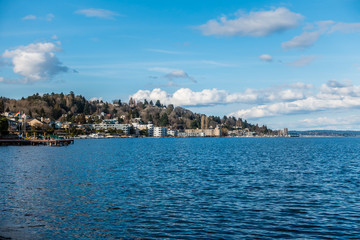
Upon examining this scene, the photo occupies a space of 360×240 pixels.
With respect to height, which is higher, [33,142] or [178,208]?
[33,142]

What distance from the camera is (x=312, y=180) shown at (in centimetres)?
4253

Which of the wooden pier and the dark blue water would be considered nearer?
the dark blue water

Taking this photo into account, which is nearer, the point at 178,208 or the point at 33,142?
the point at 178,208

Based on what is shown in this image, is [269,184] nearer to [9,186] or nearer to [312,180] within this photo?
[312,180]

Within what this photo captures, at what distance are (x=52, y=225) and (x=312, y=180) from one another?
3140cm

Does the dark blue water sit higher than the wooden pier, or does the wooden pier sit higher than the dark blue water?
the wooden pier

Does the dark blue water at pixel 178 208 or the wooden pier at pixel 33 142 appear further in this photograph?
the wooden pier at pixel 33 142

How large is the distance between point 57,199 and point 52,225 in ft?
25.9

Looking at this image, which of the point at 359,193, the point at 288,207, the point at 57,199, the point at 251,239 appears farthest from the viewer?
the point at 359,193

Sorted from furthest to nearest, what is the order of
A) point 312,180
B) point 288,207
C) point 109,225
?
point 312,180 → point 288,207 → point 109,225

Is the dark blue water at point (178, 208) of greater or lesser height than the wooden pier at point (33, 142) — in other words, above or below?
below

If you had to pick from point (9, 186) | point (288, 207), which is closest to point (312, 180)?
point (288, 207)

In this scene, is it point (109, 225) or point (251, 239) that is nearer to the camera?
point (251, 239)

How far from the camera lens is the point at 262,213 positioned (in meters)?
25.5
